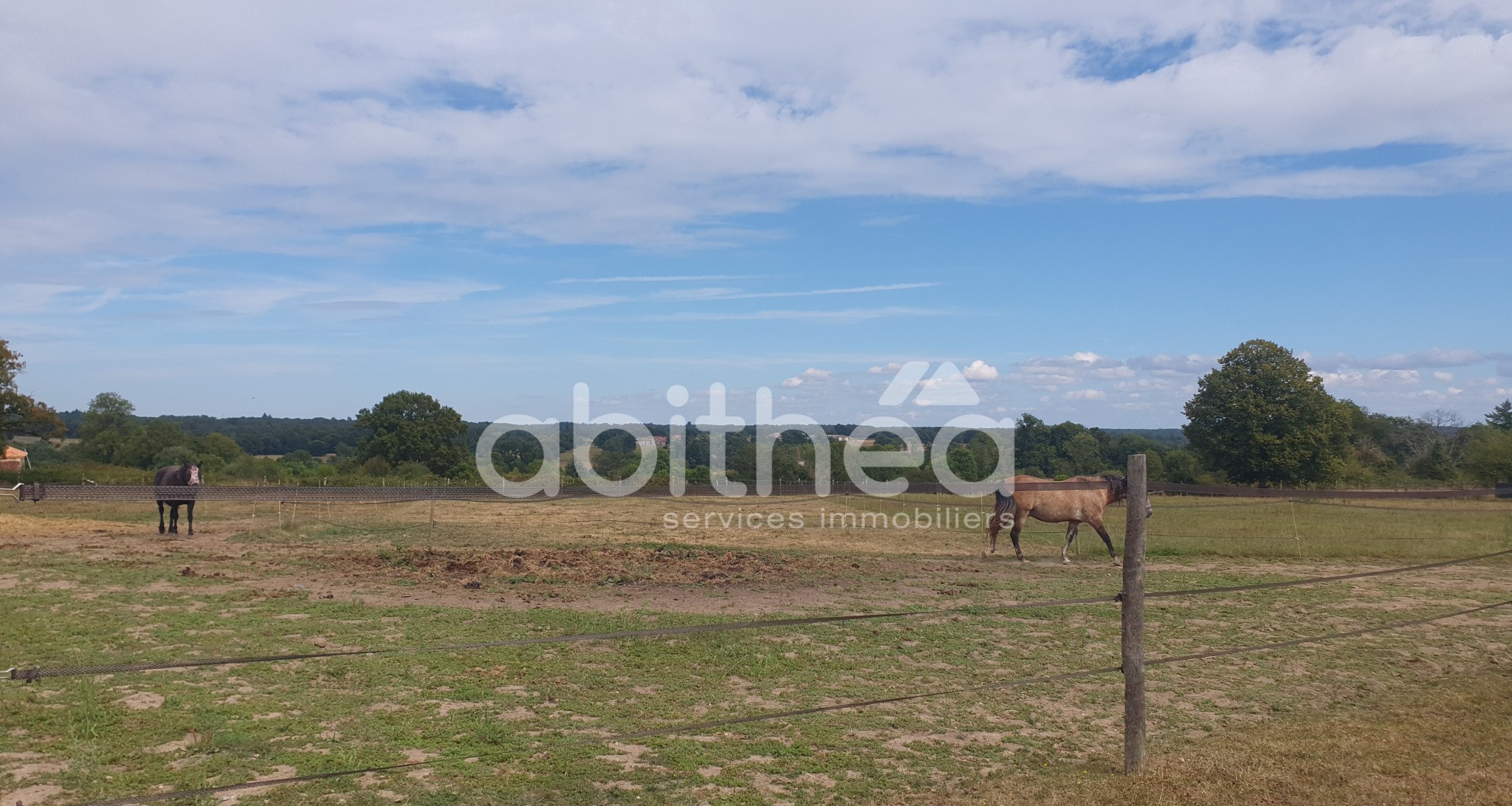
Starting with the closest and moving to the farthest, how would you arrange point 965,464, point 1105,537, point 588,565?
point 588,565
point 1105,537
point 965,464

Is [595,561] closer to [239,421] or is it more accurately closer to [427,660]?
[427,660]

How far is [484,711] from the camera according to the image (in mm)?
5555

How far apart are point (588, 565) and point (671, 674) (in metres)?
5.78

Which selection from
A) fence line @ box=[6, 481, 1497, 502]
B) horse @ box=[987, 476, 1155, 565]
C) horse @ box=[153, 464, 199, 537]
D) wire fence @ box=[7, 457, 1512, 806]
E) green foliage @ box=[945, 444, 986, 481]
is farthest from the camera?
green foliage @ box=[945, 444, 986, 481]

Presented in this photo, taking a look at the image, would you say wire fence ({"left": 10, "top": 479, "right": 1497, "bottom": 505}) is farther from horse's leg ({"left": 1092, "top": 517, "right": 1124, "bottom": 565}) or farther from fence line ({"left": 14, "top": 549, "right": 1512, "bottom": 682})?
fence line ({"left": 14, "top": 549, "right": 1512, "bottom": 682})

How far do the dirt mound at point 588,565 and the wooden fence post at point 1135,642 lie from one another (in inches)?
266

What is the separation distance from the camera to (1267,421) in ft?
129

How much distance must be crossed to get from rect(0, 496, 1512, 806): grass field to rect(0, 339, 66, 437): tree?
26044 mm

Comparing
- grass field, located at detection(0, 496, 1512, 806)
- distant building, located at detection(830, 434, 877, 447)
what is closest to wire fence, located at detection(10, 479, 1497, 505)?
grass field, located at detection(0, 496, 1512, 806)

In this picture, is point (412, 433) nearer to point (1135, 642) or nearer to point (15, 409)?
point (15, 409)

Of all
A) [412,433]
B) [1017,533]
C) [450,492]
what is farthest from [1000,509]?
[412,433]

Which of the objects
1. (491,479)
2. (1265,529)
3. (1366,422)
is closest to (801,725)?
(1265,529)

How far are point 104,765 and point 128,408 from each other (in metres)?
69.1

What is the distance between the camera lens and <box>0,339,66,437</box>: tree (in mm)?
33781
